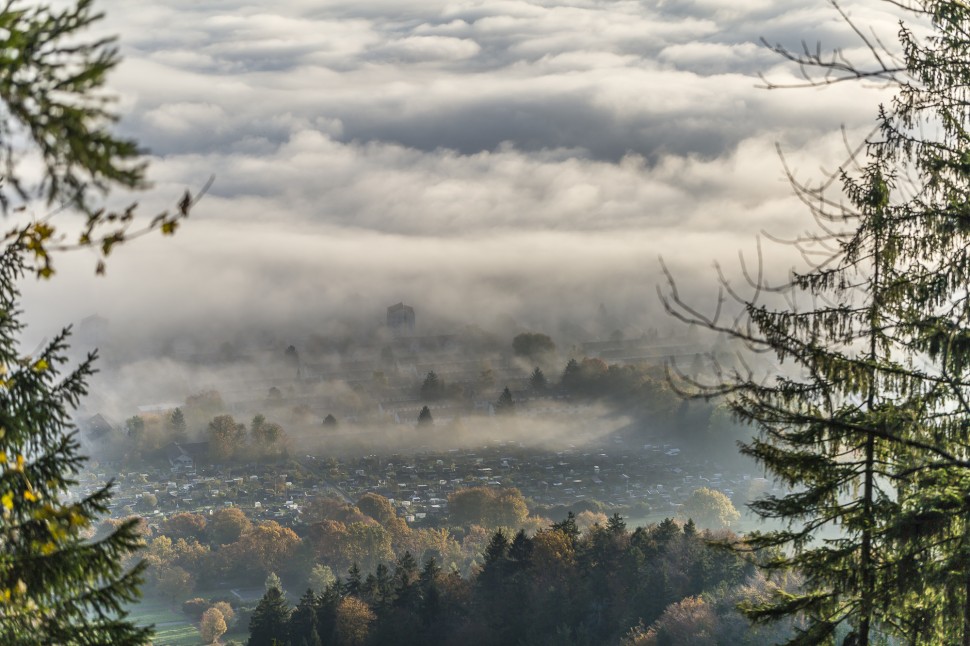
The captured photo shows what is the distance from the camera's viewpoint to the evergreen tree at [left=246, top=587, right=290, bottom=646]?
55.8 m

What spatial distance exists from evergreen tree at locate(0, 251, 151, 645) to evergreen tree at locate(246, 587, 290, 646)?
48610mm

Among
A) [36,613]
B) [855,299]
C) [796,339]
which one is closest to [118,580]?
[36,613]

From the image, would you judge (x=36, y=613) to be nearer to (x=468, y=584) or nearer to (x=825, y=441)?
(x=825, y=441)

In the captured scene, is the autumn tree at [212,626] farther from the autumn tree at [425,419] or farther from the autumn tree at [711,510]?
the autumn tree at [425,419]

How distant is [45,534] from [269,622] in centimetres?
5089

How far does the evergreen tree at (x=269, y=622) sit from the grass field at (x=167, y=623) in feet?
80.2

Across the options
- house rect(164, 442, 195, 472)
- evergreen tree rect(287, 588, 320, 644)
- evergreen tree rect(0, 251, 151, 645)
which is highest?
evergreen tree rect(0, 251, 151, 645)

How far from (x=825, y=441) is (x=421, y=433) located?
18627cm

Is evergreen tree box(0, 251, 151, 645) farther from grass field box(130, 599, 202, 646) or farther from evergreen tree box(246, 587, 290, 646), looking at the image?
grass field box(130, 599, 202, 646)

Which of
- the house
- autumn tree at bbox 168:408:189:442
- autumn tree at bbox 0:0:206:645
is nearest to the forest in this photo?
autumn tree at bbox 0:0:206:645

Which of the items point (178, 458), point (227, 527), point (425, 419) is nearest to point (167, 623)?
point (227, 527)

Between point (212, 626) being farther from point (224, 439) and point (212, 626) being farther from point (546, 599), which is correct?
point (224, 439)

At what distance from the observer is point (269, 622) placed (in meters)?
56.4

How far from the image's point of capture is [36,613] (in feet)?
27.8
